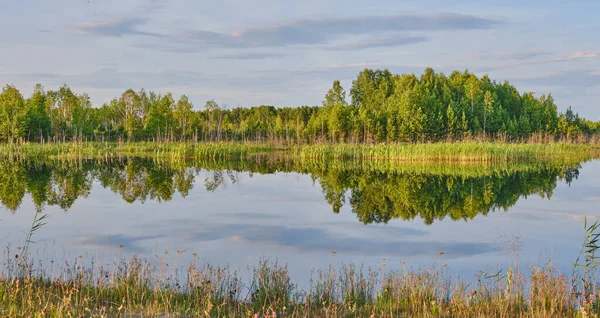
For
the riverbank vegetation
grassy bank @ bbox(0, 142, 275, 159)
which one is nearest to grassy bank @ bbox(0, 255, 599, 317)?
the riverbank vegetation

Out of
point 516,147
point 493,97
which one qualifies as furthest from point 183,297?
point 493,97

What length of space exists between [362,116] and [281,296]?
161ft

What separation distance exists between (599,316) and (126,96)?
63.2m

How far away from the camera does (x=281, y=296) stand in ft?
22.3

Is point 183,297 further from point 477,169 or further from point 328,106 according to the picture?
point 328,106

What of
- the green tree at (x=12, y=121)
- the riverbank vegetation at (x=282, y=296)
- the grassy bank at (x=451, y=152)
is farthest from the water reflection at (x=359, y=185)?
the green tree at (x=12, y=121)

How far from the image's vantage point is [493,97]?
6078 centimetres

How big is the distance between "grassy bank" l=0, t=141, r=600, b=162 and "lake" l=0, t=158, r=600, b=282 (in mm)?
6988

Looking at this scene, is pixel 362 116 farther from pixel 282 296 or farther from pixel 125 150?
pixel 282 296

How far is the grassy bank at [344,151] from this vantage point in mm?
32469

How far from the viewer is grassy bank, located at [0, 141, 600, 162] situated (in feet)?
107

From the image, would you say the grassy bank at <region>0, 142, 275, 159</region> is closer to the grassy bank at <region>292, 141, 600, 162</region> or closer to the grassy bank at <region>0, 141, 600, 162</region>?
the grassy bank at <region>0, 141, 600, 162</region>

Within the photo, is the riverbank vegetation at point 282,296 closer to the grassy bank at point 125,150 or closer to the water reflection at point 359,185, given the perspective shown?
the water reflection at point 359,185

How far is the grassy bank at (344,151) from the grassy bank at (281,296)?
2568cm
